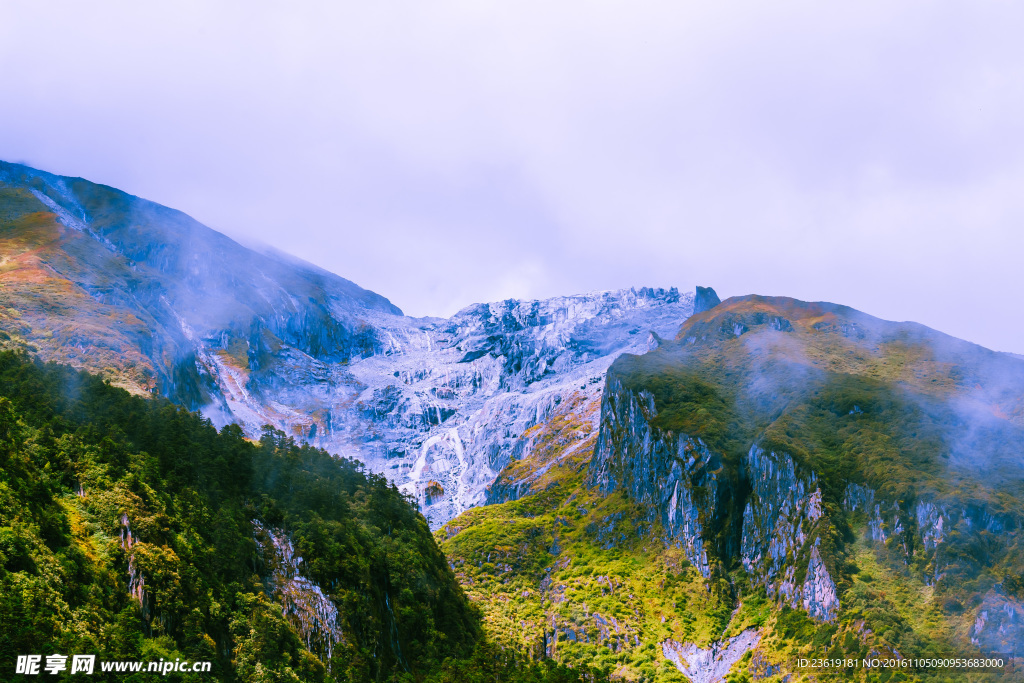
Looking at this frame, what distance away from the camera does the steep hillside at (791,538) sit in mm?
119750

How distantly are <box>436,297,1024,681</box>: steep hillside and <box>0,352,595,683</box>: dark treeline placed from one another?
48477 millimetres

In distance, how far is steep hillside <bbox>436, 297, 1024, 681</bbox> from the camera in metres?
120

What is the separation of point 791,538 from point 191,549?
118029 millimetres

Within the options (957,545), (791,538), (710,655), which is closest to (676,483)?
(791,538)

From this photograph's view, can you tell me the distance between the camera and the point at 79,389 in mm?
91500

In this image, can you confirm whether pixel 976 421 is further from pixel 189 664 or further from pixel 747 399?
pixel 189 664

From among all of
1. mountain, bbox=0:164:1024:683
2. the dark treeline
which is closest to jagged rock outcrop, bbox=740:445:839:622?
mountain, bbox=0:164:1024:683

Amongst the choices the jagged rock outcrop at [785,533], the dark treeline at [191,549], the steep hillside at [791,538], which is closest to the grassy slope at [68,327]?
the dark treeline at [191,549]

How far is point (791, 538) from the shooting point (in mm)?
149250

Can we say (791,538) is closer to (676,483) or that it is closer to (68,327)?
(676,483)

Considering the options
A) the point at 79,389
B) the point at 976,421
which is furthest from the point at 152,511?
the point at 976,421

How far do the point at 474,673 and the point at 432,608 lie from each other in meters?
22.9

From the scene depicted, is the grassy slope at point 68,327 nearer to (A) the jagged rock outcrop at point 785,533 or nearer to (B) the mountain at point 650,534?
(B) the mountain at point 650,534

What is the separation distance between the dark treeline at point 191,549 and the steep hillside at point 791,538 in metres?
48.5
